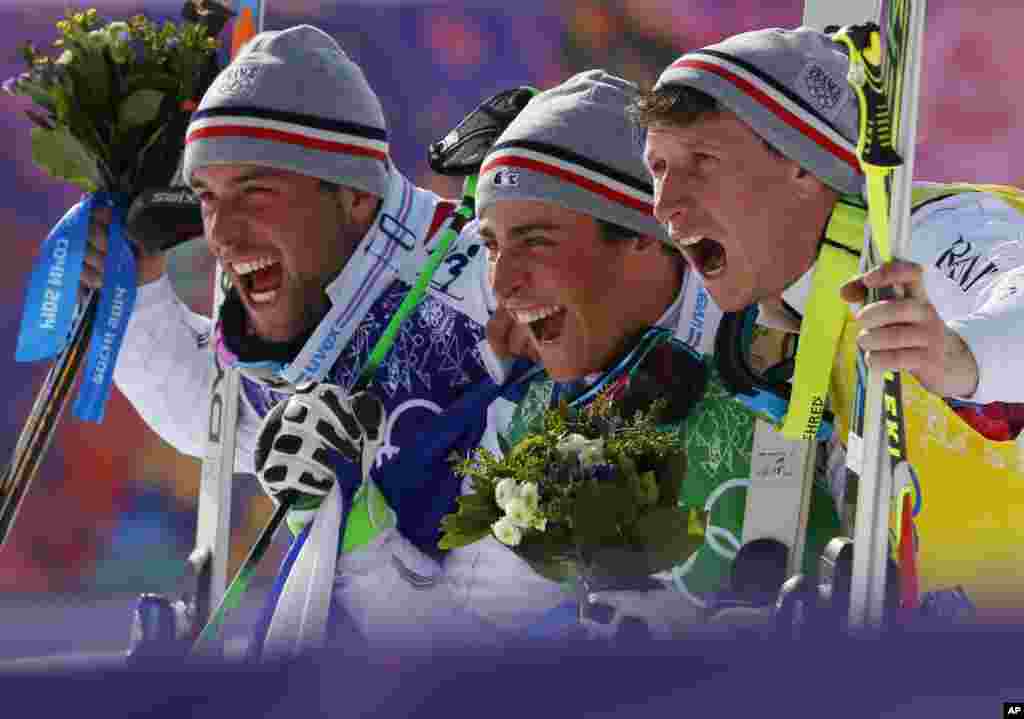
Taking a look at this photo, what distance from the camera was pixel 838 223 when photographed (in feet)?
9.04

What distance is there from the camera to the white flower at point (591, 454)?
2.64 metres

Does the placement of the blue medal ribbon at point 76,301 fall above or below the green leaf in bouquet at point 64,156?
below

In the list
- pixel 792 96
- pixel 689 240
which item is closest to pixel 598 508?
pixel 689 240

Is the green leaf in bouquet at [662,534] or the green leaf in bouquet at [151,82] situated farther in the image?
the green leaf in bouquet at [151,82]

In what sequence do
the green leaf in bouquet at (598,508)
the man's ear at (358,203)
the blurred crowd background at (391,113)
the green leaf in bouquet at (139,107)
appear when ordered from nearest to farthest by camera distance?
the green leaf in bouquet at (598,508), the man's ear at (358,203), the green leaf in bouquet at (139,107), the blurred crowd background at (391,113)

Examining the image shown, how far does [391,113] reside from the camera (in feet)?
13.7

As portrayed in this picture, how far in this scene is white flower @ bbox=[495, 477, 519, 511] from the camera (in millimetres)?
2617

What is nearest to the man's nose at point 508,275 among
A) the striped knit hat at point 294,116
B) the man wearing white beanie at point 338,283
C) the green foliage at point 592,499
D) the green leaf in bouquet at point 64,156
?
the man wearing white beanie at point 338,283

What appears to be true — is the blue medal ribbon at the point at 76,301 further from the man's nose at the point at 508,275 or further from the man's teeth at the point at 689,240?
the man's teeth at the point at 689,240

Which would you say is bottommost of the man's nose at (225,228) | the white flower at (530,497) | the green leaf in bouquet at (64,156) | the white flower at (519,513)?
the white flower at (519,513)

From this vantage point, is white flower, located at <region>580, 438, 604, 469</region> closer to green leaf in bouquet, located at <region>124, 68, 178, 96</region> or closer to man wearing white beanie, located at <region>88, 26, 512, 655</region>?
man wearing white beanie, located at <region>88, 26, 512, 655</region>

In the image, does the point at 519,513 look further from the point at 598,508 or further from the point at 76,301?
the point at 76,301

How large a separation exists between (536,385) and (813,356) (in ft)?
2.33

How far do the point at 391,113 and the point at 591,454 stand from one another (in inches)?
68.3
